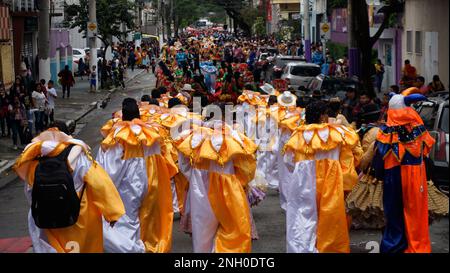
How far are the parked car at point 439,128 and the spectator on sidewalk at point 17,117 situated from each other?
1017 centimetres

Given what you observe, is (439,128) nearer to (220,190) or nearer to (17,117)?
(220,190)

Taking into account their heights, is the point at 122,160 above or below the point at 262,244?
above

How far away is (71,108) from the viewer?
101 ft

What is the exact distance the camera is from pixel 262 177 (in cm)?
1332

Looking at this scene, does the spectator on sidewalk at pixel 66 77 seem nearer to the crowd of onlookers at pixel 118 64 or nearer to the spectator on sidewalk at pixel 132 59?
the crowd of onlookers at pixel 118 64

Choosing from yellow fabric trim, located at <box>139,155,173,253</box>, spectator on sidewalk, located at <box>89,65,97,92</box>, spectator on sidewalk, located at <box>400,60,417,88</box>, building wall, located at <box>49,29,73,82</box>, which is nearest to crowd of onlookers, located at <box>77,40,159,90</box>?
spectator on sidewalk, located at <box>89,65,97,92</box>

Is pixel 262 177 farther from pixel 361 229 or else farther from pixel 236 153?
pixel 236 153

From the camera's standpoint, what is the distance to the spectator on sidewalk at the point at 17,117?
20250 mm

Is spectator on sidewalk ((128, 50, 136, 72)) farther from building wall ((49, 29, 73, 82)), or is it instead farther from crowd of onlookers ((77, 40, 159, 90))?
building wall ((49, 29, 73, 82))

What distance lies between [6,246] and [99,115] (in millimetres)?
18798

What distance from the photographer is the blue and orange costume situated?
332 inches

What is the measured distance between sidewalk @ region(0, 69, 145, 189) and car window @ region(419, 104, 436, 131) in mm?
7555

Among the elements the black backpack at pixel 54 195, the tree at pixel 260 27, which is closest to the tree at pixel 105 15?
the black backpack at pixel 54 195
